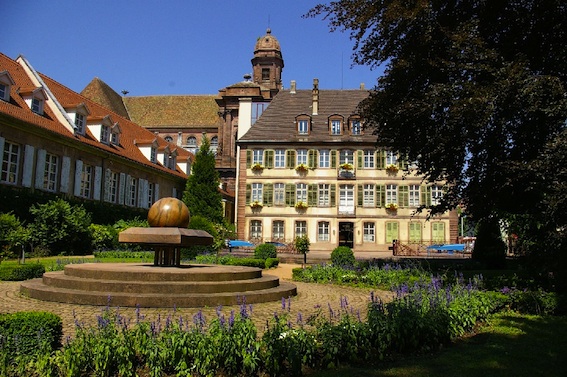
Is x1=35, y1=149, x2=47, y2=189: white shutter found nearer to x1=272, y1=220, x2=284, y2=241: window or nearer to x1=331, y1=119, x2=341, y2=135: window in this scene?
x1=272, y1=220, x2=284, y2=241: window

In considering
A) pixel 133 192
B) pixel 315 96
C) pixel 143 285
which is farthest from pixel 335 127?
pixel 143 285

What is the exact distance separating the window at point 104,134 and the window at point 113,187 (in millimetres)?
2115

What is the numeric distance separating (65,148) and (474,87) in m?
21.0

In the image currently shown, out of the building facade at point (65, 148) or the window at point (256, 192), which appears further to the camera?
the window at point (256, 192)

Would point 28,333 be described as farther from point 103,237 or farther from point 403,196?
point 403,196

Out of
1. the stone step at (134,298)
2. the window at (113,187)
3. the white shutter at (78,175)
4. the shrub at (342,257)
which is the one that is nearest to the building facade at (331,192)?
the window at (113,187)

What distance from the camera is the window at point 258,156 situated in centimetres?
4003

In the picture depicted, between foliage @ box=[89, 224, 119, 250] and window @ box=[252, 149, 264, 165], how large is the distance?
16107mm

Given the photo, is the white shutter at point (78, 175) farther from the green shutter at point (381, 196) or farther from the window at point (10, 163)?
the green shutter at point (381, 196)

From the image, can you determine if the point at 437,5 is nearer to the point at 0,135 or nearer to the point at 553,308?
the point at 553,308

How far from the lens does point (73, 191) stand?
26.7 m

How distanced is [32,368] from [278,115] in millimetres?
37970

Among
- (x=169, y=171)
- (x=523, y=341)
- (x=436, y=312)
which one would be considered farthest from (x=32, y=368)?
(x=169, y=171)

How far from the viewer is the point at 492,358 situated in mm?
6430
